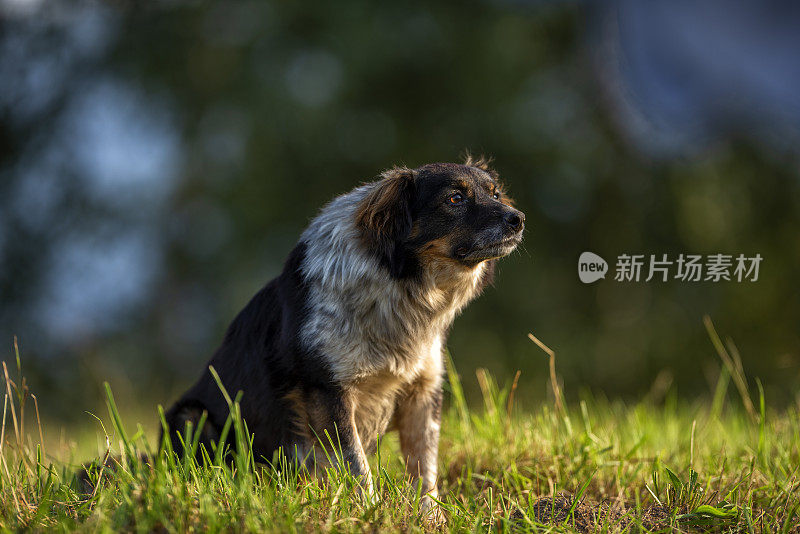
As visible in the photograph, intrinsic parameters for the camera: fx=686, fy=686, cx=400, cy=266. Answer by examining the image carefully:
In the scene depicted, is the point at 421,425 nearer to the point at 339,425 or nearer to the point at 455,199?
the point at 339,425

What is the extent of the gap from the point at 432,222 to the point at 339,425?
102 cm

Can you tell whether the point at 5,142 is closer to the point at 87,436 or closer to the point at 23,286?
the point at 23,286

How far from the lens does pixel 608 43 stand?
10227 millimetres

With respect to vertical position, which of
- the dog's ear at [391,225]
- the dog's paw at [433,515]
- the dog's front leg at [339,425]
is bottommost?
the dog's paw at [433,515]

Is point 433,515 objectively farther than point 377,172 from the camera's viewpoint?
No

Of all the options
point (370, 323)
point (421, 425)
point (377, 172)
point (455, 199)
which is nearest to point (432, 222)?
point (455, 199)

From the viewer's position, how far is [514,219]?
3.08 meters

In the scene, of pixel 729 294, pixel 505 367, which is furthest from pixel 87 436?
pixel 729 294

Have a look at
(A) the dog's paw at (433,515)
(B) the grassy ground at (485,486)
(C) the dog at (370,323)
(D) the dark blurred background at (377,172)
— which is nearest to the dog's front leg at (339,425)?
(C) the dog at (370,323)

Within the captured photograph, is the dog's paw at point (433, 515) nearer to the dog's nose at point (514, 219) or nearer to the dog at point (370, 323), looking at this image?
the dog at point (370, 323)

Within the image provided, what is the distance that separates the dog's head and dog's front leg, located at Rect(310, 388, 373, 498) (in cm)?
63

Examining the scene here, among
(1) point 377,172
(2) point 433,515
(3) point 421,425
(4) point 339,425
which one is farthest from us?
(1) point 377,172

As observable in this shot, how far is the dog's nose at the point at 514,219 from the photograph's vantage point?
308 centimetres

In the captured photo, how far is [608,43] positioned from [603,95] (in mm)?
786
